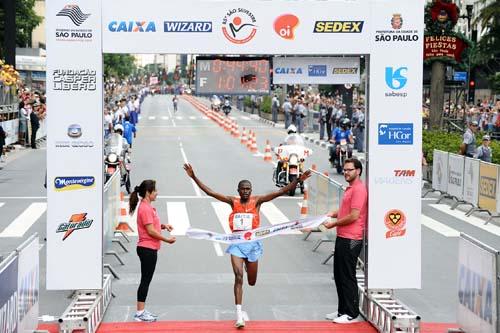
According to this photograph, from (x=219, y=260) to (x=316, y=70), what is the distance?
15.8 ft

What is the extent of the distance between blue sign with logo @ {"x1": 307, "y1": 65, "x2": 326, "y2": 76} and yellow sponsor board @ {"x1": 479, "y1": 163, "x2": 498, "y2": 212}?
938cm

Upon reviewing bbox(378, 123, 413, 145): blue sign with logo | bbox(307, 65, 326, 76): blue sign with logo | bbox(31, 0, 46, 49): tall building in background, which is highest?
bbox(31, 0, 46, 49): tall building in background

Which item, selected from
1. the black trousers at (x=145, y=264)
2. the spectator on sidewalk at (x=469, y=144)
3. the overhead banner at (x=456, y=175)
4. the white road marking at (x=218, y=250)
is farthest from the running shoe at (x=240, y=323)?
the spectator on sidewalk at (x=469, y=144)

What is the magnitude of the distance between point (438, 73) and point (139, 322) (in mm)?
25339

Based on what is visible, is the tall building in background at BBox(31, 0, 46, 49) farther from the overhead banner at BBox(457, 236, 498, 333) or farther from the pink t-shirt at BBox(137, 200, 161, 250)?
the overhead banner at BBox(457, 236, 498, 333)

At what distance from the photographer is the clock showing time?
1262 cm

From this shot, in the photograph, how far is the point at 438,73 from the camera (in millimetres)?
35062

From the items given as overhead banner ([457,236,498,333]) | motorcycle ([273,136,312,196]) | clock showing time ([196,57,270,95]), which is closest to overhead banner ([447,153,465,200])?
motorcycle ([273,136,312,196])

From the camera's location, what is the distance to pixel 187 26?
38.2ft

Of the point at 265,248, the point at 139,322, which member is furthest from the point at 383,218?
the point at 265,248

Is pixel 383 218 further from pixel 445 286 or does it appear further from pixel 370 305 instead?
pixel 445 286

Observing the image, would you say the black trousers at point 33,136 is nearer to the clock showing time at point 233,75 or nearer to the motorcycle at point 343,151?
the motorcycle at point 343,151

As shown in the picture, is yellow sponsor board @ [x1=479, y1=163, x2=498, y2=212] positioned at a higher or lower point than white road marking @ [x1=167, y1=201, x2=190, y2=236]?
higher

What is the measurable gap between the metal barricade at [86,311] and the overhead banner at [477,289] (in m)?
4.08
